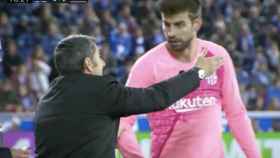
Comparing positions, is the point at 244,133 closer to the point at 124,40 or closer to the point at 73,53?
the point at 73,53

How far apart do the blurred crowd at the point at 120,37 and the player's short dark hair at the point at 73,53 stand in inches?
310

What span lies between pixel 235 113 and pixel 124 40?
428 inches

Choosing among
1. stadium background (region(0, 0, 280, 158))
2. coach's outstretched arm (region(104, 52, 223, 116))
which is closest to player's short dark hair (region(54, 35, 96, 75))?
coach's outstretched arm (region(104, 52, 223, 116))

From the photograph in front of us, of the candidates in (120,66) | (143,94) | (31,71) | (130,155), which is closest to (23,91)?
(31,71)

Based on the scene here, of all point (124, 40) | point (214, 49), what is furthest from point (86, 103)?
point (124, 40)

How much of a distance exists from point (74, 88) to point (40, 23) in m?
11.7

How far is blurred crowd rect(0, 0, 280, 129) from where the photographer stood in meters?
13.6

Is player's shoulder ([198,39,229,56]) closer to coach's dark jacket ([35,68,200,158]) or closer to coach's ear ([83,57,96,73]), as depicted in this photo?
coach's dark jacket ([35,68,200,158])

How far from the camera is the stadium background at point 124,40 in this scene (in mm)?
13125

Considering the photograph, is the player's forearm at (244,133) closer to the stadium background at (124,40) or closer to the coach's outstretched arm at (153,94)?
the coach's outstretched arm at (153,94)

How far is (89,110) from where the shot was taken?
4312 millimetres

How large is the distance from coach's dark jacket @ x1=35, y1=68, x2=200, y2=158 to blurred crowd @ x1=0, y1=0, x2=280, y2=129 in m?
7.92

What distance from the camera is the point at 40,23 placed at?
1591 centimetres

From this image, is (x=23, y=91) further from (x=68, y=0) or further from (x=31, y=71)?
(x=68, y=0)
